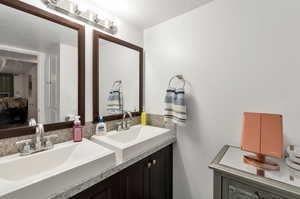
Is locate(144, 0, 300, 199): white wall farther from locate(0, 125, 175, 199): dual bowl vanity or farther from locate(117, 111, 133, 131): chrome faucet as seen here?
locate(0, 125, 175, 199): dual bowl vanity

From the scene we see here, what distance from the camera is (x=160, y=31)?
1.65 meters

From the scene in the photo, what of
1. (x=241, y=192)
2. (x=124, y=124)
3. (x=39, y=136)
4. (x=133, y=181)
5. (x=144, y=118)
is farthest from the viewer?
(x=144, y=118)

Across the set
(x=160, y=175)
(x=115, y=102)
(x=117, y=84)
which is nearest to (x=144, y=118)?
(x=115, y=102)

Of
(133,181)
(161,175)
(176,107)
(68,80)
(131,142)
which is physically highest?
(68,80)

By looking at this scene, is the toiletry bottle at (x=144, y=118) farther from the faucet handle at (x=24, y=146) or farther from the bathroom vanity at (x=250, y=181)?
the faucet handle at (x=24, y=146)

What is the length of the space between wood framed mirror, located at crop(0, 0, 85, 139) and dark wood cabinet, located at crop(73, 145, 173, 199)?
0.58 m

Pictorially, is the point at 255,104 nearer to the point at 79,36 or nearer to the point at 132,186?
the point at 132,186

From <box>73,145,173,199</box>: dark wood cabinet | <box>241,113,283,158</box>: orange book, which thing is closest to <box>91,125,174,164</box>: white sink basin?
<box>73,145,173,199</box>: dark wood cabinet

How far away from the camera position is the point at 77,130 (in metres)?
1.11

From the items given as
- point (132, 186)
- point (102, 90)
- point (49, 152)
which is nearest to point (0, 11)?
point (102, 90)

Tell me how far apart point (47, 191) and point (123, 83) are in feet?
3.92

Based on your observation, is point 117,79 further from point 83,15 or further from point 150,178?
point 150,178

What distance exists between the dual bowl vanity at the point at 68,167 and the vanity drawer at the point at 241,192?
58 centimetres

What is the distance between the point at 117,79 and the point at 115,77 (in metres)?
0.04
